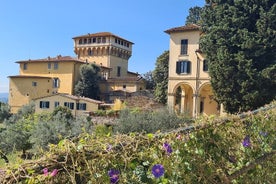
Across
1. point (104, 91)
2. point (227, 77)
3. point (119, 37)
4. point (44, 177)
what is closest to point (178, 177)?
point (44, 177)

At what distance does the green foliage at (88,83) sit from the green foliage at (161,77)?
1242 centimetres

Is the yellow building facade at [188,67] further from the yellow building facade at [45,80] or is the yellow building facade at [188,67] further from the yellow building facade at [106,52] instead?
the yellow building facade at [45,80]

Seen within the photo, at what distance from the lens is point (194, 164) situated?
180cm

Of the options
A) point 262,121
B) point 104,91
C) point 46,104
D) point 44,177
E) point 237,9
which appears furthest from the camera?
point 104,91

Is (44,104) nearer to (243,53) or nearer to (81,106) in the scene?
(81,106)

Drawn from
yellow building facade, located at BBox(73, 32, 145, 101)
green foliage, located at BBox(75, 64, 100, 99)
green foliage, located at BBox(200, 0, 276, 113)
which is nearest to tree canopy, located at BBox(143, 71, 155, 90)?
yellow building facade, located at BBox(73, 32, 145, 101)

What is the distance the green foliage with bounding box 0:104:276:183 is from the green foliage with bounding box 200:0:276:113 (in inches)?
834

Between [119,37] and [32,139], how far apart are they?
4353cm

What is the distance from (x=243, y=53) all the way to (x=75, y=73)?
34.0 m

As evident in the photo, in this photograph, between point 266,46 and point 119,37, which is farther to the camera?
point 119,37

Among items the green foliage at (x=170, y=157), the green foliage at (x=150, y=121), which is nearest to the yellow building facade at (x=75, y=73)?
the green foliage at (x=150, y=121)

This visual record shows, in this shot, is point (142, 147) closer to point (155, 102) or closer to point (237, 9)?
point (237, 9)

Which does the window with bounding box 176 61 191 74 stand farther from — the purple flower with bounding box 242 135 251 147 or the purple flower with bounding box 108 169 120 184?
the purple flower with bounding box 108 169 120 184

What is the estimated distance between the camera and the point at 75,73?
5338cm
